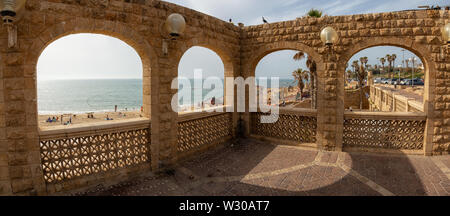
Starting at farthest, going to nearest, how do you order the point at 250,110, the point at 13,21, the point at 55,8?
1. the point at 250,110
2. the point at 55,8
3. the point at 13,21

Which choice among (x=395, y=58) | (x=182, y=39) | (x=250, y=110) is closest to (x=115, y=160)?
(x=182, y=39)

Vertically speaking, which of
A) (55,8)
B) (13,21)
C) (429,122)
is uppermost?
(55,8)

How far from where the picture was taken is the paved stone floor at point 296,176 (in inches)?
189

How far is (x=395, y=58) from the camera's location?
75.1 m

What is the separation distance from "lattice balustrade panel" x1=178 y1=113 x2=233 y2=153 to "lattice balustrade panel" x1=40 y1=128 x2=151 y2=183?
3.62 feet

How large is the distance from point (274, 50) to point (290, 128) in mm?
2827

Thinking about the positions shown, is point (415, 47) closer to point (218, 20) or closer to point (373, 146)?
point (373, 146)

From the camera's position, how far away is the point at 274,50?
808 cm

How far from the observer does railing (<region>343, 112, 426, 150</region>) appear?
684 centimetres

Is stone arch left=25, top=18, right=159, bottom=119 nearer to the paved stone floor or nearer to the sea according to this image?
the paved stone floor

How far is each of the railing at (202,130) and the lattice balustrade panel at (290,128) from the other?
115 cm

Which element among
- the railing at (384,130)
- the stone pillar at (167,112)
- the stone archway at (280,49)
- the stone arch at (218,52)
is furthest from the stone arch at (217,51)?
the railing at (384,130)

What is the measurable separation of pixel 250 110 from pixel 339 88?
3.17 meters

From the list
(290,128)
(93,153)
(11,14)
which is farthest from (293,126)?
(11,14)
